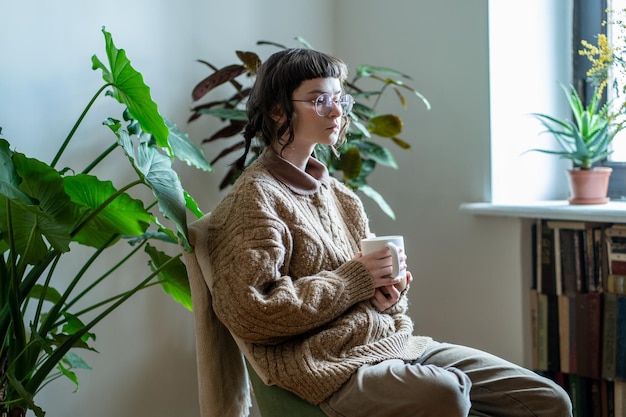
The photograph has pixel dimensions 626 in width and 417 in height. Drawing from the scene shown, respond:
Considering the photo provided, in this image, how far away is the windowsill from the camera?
2.08 metres

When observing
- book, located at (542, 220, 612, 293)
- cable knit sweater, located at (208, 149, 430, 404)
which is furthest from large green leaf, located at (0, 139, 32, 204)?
book, located at (542, 220, 612, 293)

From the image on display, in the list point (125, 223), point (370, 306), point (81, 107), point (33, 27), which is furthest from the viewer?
point (81, 107)

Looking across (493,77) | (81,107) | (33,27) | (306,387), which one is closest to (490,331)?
(493,77)

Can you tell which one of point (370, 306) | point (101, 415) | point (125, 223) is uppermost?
point (125, 223)

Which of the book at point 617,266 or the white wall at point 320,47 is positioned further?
the book at point 617,266

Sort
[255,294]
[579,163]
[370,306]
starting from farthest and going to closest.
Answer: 1. [579,163]
2. [370,306]
3. [255,294]

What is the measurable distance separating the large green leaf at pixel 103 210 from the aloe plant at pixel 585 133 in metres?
1.26

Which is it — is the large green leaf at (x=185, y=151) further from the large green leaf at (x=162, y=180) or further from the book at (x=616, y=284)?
the book at (x=616, y=284)

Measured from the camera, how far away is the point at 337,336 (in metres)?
1.46

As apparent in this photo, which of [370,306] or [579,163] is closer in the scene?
[370,306]

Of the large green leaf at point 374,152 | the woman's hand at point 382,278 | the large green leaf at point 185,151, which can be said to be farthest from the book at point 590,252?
the large green leaf at point 185,151

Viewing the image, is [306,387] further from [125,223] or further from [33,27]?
[33,27]

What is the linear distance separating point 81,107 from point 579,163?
1427mm

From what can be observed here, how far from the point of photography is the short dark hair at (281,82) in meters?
1.56
